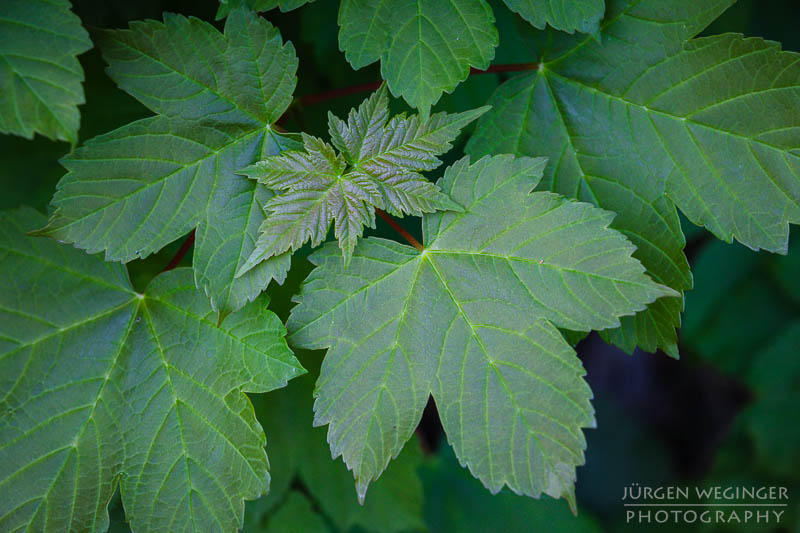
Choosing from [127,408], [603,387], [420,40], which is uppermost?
[420,40]

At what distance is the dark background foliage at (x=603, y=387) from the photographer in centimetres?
149

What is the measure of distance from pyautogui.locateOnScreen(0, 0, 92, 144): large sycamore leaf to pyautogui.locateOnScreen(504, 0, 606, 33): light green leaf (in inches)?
32.3

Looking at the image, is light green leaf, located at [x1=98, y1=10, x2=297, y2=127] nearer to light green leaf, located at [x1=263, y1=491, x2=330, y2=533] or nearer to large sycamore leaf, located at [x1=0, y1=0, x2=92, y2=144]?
large sycamore leaf, located at [x1=0, y1=0, x2=92, y2=144]

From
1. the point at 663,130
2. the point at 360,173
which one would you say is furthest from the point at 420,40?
the point at 663,130

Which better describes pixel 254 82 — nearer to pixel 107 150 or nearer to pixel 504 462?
pixel 107 150

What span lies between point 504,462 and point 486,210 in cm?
47

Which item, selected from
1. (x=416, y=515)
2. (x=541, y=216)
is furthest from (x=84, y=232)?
(x=416, y=515)

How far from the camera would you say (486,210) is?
1.13 meters

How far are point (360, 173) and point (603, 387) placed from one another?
2.51 meters

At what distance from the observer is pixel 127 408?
114 centimetres

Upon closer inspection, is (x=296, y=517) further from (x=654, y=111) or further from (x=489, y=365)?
(x=654, y=111)

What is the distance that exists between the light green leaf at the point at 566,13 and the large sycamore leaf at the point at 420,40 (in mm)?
96

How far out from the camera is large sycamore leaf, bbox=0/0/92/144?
0.99m

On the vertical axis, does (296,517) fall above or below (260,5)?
Answer: below
